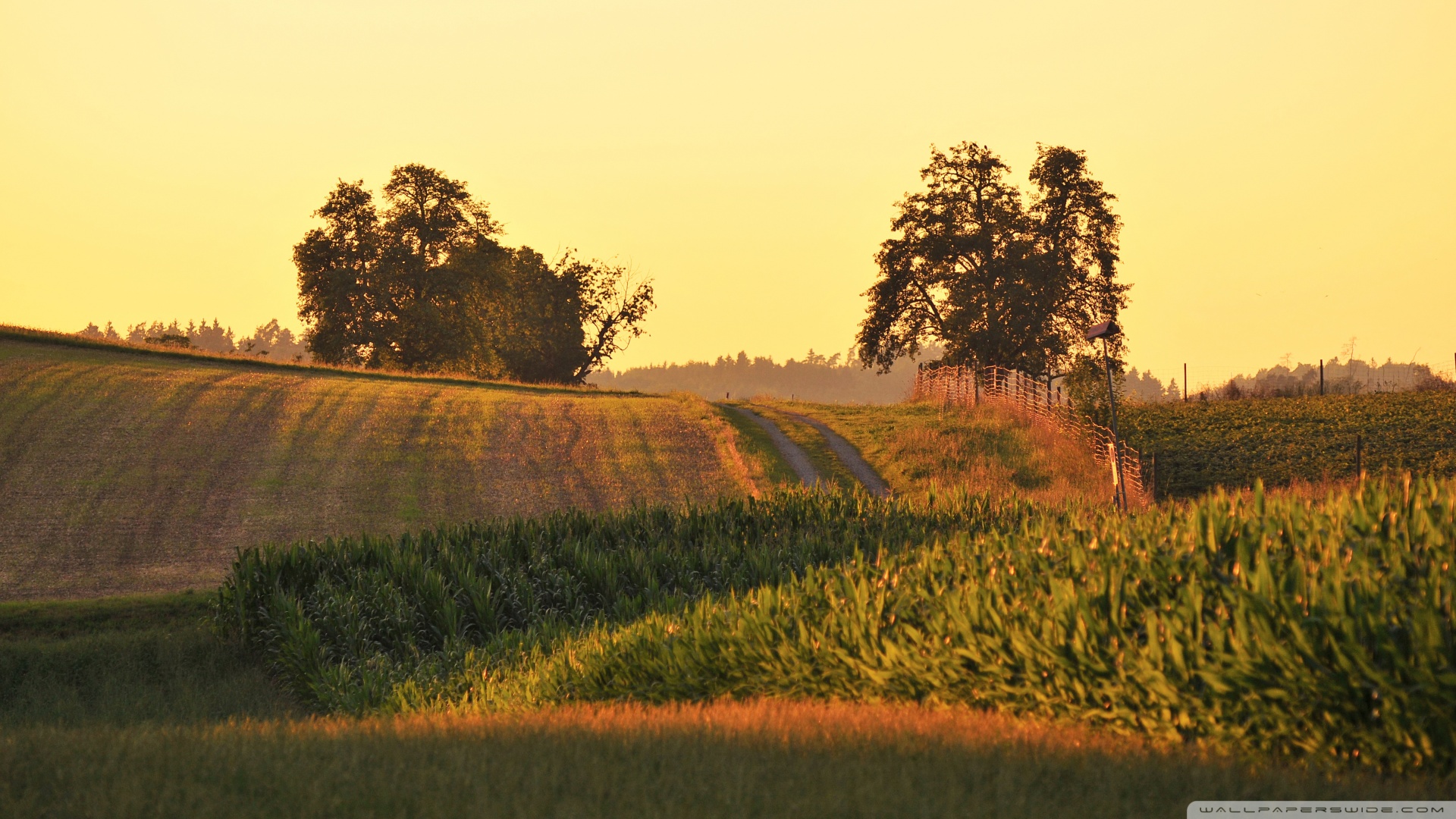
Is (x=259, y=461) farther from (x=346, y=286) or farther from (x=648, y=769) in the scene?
(x=346, y=286)

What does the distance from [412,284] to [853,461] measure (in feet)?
135

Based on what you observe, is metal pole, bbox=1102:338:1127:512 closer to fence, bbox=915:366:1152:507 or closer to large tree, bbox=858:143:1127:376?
fence, bbox=915:366:1152:507

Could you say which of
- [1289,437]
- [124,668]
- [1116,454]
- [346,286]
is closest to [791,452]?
[1116,454]

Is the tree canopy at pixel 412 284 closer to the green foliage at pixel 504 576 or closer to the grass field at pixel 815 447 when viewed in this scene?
the grass field at pixel 815 447

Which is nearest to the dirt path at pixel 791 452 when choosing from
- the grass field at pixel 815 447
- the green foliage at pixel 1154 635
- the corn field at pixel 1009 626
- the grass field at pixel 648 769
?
the grass field at pixel 815 447

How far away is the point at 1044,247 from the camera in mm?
54344

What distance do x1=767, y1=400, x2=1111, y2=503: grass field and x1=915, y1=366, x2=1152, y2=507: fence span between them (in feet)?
1.85

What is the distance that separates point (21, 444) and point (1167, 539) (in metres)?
32.9

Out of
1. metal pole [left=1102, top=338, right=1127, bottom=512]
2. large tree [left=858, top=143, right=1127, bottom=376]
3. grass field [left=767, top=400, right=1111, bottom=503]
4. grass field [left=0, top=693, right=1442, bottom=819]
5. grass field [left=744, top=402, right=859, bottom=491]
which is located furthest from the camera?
large tree [left=858, top=143, right=1127, bottom=376]

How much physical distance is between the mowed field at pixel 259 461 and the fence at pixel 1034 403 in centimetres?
1029

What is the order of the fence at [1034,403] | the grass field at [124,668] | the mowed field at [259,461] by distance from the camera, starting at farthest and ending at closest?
the fence at [1034,403]
the mowed field at [259,461]
the grass field at [124,668]

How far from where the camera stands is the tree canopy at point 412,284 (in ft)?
217

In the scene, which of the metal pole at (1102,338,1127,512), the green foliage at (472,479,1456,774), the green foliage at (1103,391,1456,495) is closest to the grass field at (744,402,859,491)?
the metal pole at (1102,338,1127,512)

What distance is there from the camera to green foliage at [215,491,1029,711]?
13.0m
